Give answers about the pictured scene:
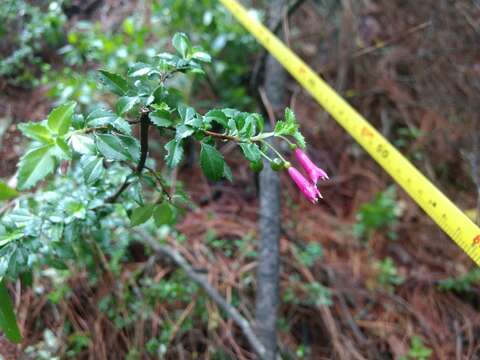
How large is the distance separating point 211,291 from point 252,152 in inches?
42.7

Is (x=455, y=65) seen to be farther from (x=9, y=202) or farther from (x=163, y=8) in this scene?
(x=9, y=202)

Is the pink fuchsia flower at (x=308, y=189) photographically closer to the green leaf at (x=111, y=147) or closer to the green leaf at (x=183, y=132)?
the green leaf at (x=183, y=132)

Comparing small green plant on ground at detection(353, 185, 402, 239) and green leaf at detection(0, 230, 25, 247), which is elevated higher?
green leaf at detection(0, 230, 25, 247)

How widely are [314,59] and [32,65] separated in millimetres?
2046

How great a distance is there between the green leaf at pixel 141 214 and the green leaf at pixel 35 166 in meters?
0.42

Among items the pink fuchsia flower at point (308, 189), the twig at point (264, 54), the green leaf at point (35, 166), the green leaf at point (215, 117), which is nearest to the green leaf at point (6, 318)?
the green leaf at point (35, 166)

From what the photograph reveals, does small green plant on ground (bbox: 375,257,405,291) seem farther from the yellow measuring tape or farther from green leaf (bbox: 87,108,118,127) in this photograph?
green leaf (bbox: 87,108,118,127)

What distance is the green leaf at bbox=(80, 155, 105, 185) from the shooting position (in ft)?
3.37

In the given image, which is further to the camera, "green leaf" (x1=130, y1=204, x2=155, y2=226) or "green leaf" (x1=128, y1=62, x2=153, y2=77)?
"green leaf" (x1=130, y1=204, x2=155, y2=226)

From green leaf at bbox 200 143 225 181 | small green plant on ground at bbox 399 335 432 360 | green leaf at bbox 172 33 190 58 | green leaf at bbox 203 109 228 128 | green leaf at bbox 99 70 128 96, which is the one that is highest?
green leaf at bbox 172 33 190 58

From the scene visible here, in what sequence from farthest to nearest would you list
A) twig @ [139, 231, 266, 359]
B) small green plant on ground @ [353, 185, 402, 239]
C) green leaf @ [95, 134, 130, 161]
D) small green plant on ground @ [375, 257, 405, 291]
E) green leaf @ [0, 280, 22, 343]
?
small green plant on ground @ [353, 185, 402, 239]
small green plant on ground @ [375, 257, 405, 291]
twig @ [139, 231, 266, 359]
green leaf @ [0, 280, 22, 343]
green leaf @ [95, 134, 130, 161]

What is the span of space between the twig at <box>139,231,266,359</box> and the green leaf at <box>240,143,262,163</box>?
3.37 feet

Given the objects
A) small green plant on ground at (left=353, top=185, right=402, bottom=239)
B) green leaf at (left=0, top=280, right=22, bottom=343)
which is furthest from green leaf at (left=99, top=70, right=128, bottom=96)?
small green plant on ground at (left=353, top=185, right=402, bottom=239)

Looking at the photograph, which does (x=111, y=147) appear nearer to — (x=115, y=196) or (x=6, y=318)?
(x=115, y=196)
